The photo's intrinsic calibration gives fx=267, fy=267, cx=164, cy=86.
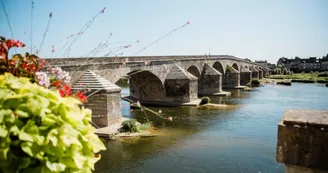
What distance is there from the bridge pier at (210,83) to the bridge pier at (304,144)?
31.8 metres

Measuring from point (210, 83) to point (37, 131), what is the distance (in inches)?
1309

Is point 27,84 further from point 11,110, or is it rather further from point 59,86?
point 59,86

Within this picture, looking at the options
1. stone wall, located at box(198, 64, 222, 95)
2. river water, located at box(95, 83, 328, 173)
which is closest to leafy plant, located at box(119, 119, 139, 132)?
river water, located at box(95, 83, 328, 173)

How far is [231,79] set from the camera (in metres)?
44.0

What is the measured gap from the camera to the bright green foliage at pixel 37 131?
59.9 inches

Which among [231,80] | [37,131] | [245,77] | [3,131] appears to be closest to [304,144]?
[37,131]

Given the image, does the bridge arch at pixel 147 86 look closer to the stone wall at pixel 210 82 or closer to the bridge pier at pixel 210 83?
the bridge pier at pixel 210 83

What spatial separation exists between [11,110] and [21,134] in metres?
0.18

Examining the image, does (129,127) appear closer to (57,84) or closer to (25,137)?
(57,84)

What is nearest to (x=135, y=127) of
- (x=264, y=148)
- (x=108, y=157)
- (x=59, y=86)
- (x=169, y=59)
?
(x=108, y=157)

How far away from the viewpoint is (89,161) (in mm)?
1895

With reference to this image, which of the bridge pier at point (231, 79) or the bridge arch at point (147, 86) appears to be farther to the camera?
the bridge pier at point (231, 79)

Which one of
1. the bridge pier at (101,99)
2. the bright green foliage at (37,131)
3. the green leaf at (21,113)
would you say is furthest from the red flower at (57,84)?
the bridge pier at (101,99)

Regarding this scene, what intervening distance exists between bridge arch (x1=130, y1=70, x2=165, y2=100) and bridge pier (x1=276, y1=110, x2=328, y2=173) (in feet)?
70.9
